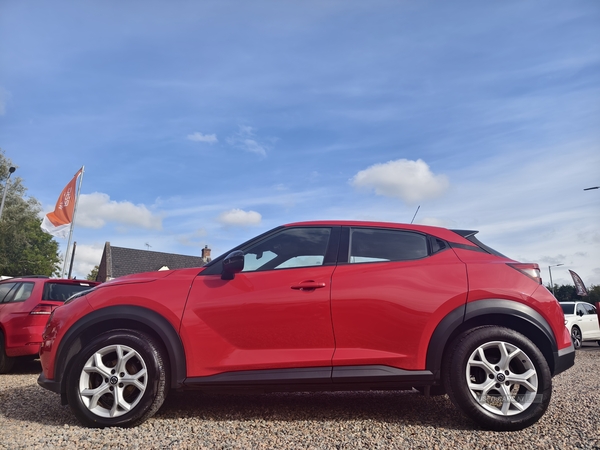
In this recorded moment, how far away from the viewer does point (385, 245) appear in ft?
12.9

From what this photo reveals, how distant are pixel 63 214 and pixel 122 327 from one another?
61.2 ft

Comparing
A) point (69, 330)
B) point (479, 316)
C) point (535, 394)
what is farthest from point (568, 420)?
point (69, 330)

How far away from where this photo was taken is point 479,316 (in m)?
3.60

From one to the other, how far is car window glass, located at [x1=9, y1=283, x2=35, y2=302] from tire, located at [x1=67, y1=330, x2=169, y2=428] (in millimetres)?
4032

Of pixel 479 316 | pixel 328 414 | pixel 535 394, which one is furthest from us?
pixel 328 414

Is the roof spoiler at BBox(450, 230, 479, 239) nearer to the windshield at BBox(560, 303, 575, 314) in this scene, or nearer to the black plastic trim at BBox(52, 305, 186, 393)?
the black plastic trim at BBox(52, 305, 186, 393)

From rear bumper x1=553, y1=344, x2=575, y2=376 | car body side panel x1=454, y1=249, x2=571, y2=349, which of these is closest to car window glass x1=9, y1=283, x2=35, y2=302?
car body side panel x1=454, y1=249, x2=571, y2=349

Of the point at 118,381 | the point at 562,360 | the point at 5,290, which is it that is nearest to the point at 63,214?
the point at 5,290

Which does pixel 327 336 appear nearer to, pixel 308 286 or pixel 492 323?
pixel 308 286

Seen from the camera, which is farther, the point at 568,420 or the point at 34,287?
the point at 34,287

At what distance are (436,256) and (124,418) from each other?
2.77 meters

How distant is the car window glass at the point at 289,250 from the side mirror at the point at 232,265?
130 millimetres

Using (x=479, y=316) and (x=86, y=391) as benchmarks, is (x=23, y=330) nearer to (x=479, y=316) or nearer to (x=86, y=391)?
(x=86, y=391)

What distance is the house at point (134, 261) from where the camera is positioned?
3662 cm
